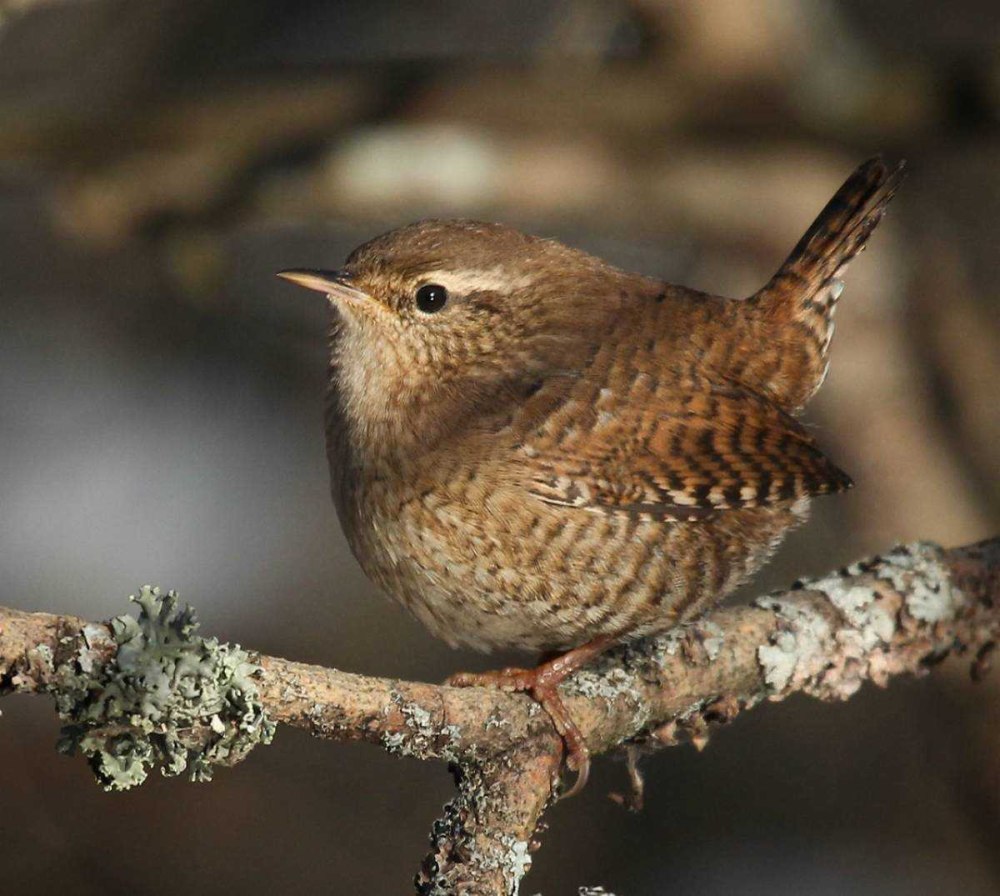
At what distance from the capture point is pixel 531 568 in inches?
112

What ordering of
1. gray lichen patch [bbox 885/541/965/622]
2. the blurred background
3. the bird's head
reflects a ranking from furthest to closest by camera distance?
the blurred background, gray lichen patch [bbox 885/541/965/622], the bird's head

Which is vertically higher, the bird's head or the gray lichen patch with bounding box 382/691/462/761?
the bird's head

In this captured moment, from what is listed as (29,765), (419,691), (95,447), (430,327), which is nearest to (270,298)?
(95,447)

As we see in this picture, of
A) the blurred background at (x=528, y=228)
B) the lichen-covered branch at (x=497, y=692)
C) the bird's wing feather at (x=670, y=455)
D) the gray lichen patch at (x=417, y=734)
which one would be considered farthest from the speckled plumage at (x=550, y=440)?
the blurred background at (x=528, y=228)

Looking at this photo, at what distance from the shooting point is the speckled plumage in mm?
2895

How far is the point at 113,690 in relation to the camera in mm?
2004

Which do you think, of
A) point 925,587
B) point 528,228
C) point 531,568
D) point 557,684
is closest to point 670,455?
point 531,568

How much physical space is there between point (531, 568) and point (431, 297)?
2.31ft

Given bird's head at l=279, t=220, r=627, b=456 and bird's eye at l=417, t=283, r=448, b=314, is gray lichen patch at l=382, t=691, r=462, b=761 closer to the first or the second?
bird's head at l=279, t=220, r=627, b=456

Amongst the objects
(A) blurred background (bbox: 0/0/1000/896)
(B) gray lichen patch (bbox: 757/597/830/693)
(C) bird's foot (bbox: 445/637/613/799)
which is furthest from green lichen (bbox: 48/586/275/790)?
(A) blurred background (bbox: 0/0/1000/896)

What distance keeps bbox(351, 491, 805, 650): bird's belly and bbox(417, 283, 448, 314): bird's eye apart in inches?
19.8

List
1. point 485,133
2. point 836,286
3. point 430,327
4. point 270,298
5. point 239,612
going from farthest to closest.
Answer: point 270,298, point 239,612, point 485,133, point 836,286, point 430,327

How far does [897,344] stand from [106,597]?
322 centimetres

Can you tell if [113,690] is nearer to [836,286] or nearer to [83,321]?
[836,286]
